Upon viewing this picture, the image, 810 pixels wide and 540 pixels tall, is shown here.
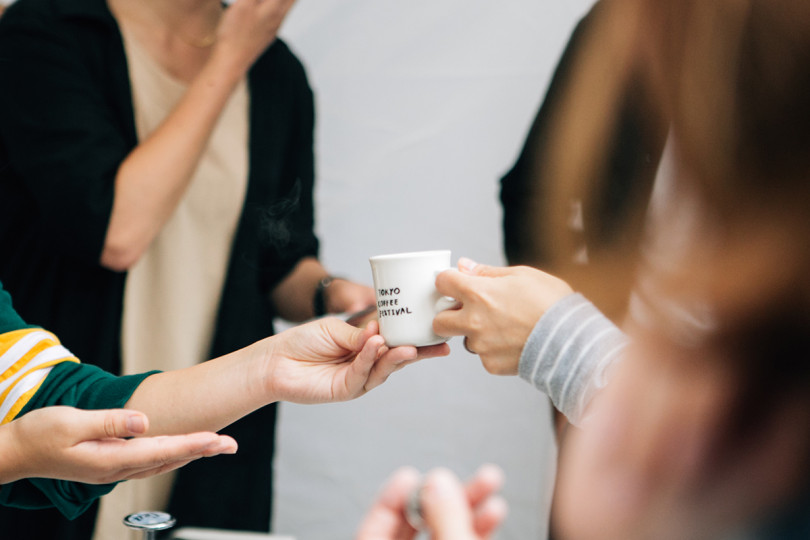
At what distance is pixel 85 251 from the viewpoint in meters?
0.91

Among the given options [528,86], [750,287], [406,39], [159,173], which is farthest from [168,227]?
[750,287]

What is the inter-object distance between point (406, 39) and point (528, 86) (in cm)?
20

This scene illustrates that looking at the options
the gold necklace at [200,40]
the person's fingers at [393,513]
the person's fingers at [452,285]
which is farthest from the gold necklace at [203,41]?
the person's fingers at [393,513]

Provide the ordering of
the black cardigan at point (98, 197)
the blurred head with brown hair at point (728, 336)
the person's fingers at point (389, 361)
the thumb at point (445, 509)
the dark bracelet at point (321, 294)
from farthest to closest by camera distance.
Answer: the dark bracelet at point (321, 294)
the black cardigan at point (98, 197)
the person's fingers at point (389, 361)
the blurred head with brown hair at point (728, 336)
the thumb at point (445, 509)

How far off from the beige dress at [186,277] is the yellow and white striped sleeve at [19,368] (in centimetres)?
23

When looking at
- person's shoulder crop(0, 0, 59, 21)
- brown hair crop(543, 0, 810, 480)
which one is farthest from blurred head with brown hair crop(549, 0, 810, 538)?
person's shoulder crop(0, 0, 59, 21)

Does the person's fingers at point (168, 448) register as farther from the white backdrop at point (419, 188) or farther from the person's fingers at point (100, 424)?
the white backdrop at point (419, 188)

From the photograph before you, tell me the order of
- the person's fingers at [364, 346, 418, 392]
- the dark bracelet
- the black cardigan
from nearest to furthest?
the person's fingers at [364, 346, 418, 392] → the black cardigan → the dark bracelet

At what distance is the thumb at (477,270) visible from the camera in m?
0.70

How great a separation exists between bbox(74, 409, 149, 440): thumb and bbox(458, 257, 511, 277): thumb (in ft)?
1.10

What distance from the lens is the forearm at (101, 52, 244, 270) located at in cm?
91

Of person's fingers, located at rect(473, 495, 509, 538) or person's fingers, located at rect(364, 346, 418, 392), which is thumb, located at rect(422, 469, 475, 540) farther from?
person's fingers, located at rect(364, 346, 418, 392)

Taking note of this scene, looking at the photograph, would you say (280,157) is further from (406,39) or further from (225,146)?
(406,39)

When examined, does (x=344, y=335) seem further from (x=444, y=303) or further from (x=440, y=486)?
(x=440, y=486)
